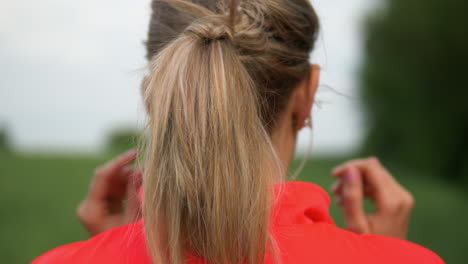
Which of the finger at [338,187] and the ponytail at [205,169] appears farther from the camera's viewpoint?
the finger at [338,187]

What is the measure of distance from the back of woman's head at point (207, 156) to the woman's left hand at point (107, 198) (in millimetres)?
683

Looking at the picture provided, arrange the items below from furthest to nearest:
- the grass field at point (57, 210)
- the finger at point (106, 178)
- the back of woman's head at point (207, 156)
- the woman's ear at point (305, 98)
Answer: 1. the grass field at point (57, 210)
2. the finger at point (106, 178)
3. the woman's ear at point (305, 98)
4. the back of woman's head at point (207, 156)

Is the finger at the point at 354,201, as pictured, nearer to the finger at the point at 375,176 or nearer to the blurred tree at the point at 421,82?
the finger at the point at 375,176

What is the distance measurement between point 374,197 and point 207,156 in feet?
2.77

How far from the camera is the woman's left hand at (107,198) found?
67.8 inches

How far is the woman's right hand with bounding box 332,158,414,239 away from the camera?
1560 mm

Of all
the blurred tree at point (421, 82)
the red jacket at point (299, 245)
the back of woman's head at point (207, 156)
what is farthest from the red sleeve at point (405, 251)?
the blurred tree at point (421, 82)

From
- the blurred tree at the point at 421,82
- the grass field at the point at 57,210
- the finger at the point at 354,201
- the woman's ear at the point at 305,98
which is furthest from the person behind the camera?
the blurred tree at the point at 421,82

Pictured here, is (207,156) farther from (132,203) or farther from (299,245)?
(132,203)

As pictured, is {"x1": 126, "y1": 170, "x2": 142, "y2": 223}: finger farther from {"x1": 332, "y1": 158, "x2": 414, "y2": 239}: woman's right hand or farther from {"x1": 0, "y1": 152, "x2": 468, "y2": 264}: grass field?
{"x1": 0, "y1": 152, "x2": 468, "y2": 264}: grass field

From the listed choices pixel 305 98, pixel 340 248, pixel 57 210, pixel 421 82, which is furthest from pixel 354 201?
pixel 421 82

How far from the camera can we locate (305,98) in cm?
138

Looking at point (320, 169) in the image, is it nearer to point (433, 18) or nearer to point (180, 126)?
point (433, 18)

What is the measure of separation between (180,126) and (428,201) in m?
6.49
